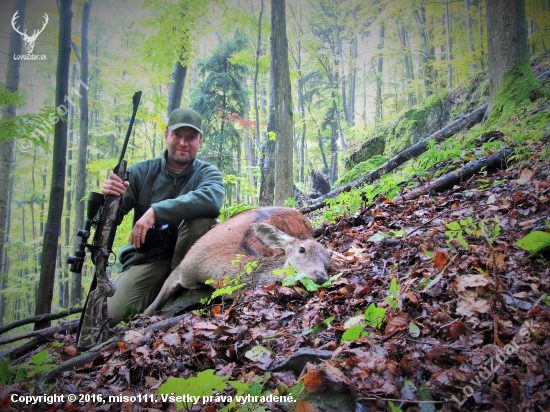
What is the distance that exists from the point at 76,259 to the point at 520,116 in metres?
7.86

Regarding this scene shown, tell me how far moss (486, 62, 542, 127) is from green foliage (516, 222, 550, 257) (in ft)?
18.9

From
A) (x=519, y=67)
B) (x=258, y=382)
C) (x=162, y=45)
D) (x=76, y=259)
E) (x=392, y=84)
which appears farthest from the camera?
(x=392, y=84)

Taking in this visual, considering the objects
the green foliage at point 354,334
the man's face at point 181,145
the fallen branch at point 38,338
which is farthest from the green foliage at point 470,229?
the fallen branch at point 38,338

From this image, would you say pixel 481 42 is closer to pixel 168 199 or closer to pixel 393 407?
pixel 168 199

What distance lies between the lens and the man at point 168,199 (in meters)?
5.07

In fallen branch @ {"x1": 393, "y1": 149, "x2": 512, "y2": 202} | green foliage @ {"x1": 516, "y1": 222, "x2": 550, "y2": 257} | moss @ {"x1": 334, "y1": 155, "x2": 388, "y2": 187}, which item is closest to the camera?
green foliage @ {"x1": 516, "y1": 222, "x2": 550, "y2": 257}

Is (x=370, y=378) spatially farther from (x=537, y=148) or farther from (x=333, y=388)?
(x=537, y=148)

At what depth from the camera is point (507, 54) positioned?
23.4 feet

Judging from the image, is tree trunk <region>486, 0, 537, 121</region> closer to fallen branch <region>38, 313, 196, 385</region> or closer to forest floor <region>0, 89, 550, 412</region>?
forest floor <region>0, 89, 550, 412</region>

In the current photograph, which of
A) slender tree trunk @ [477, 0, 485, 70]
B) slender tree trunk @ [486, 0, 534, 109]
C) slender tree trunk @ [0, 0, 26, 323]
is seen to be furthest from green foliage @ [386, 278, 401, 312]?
slender tree trunk @ [477, 0, 485, 70]

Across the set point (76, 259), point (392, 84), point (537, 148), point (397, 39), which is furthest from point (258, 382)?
point (397, 39)

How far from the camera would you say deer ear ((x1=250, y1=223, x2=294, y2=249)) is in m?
4.46

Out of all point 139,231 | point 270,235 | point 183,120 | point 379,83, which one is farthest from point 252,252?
point 379,83

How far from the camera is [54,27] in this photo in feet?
43.6
